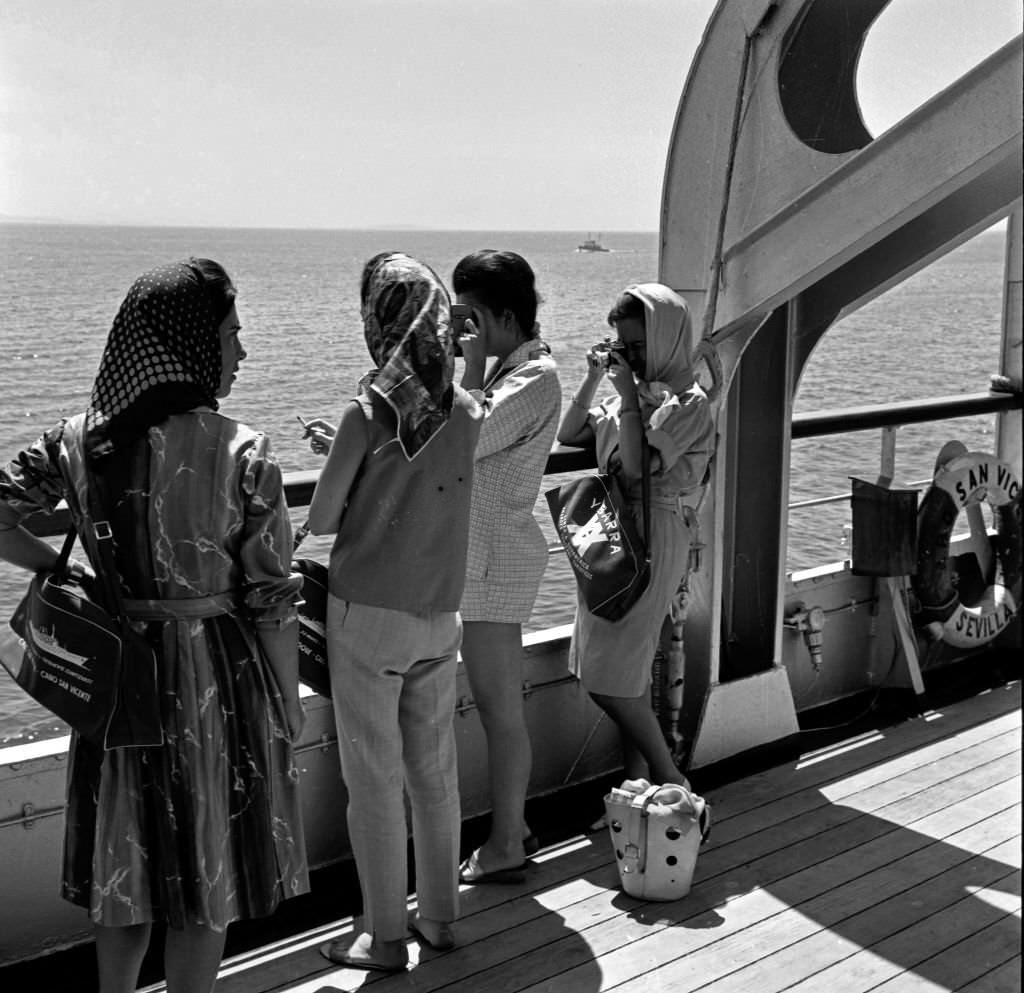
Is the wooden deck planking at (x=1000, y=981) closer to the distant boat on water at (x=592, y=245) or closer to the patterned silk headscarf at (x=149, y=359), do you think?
the patterned silk headscarf at (x=149, y=359)

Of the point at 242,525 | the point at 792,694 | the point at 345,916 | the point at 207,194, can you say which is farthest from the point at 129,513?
the point at 207,194

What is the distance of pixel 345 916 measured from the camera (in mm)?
2885

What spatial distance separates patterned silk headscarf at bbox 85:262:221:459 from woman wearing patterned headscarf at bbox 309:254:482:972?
43 centimetres

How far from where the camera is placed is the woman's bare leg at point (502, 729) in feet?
9.97

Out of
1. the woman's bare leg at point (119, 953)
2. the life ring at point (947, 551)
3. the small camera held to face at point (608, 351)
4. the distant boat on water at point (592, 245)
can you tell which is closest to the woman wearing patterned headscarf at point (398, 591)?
the woman's bare leg at point (119, 953)

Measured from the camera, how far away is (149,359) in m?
1.98

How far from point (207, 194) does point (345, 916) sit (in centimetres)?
7494

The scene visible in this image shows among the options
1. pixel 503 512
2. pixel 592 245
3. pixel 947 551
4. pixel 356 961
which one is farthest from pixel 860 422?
pixel 592 245

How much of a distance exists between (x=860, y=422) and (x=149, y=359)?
278 cm

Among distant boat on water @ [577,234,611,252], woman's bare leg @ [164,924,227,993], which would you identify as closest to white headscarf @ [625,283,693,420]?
woman's bare leg @ [164,924,227,993]

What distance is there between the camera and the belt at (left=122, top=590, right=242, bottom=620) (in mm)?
2051

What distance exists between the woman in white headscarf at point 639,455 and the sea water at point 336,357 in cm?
25

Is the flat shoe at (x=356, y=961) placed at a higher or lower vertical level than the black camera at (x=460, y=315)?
lower

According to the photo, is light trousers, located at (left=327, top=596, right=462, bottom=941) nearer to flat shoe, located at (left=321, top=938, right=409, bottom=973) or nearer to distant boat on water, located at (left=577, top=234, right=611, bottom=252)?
flat shoe, located at (left=321, top=938, right=409, bottom=973)
